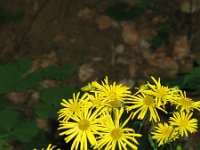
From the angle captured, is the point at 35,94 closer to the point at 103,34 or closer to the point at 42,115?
the point at 103,34

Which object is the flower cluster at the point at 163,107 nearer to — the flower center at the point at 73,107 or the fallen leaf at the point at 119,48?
the flower center at the point at 73,107

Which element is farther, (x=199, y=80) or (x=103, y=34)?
(x=103, y=34)

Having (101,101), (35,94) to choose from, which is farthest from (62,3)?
(101,101)

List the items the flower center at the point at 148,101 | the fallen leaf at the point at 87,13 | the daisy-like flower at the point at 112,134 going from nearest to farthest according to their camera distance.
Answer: the daisy-like flower at the point at 112,134, the flower center at the point at 148,101, the fallen leaf at the point at 87,13

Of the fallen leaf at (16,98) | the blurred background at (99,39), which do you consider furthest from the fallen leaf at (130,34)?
the fallen leaf at (16,98)

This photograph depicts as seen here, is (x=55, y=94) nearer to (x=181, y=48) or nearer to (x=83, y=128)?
(x=83, y=128)

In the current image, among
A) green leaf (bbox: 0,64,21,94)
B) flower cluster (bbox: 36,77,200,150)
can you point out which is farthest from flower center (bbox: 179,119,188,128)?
green leaf (bbox: 0,64,21,94)

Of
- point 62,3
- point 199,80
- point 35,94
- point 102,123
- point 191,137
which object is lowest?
point 102,123
